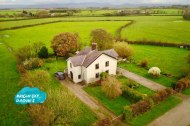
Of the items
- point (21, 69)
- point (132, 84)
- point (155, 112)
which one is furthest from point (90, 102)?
point (21, 69)

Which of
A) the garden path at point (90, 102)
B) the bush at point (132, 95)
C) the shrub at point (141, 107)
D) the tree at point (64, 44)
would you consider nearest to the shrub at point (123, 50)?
the tree at point (64, 44)

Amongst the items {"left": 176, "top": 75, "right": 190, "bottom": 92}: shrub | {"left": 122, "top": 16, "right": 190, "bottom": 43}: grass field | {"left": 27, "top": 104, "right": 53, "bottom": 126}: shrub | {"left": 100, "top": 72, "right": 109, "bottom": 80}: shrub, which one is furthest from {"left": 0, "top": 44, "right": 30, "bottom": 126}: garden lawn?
{"left": 122, "top": 16, "right": 190, "bottom": 43}: grass field

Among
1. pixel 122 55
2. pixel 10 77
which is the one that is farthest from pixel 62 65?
pixel 122 55

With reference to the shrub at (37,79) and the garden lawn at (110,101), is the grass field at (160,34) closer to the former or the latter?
the garden lawn at (110,101)

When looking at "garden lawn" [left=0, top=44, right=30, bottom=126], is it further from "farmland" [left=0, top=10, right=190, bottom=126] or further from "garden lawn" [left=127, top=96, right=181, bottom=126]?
"garden lawn" [left=127, top=96, right=181, bottom=126]

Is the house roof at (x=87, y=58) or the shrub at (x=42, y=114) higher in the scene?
the house roof at (x=87, y=58)

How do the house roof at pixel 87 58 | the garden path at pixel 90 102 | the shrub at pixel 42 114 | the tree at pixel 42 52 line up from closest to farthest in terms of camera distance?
the shrub at pixel 42 114
the garden path at pixel 90 102
the house roof at pixel 87 58
the tree at pixel 42 52
